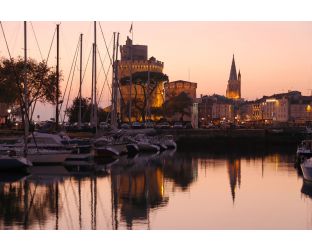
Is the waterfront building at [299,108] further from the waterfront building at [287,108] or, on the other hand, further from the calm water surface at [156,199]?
the calm water surface at [156,199]

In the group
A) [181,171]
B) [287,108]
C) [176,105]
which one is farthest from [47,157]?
[287,108]

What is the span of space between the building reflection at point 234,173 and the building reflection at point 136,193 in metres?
3.18

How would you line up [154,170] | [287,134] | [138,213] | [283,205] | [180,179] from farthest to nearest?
[287,134] < [154,170] < [180,179] < [283,205] < [138,213]

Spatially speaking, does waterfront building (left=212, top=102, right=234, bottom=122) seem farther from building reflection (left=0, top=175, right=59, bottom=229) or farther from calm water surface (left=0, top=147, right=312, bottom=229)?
building reflection (left=0, top=175, right=59, bottom=229)

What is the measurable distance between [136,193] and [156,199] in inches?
78.4

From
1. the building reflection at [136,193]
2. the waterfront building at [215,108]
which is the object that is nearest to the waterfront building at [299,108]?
the waterfront building at [215,108]

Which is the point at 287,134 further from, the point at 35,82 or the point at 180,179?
the point at 180,179

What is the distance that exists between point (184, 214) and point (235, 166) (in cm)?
2152

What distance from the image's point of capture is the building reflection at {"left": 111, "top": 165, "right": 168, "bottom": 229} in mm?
20084

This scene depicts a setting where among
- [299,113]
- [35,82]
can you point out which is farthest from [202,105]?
[35,82]

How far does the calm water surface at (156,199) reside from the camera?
19094 millimetres

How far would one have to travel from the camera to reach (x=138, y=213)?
20.5 metres

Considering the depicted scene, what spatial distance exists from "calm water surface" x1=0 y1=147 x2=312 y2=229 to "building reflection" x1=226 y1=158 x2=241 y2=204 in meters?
0.05

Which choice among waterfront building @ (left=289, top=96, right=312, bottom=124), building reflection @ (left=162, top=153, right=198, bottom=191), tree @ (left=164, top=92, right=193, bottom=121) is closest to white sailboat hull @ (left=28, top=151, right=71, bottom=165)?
building reflection @ (left=162, top=153, right=198, bottom=191)
